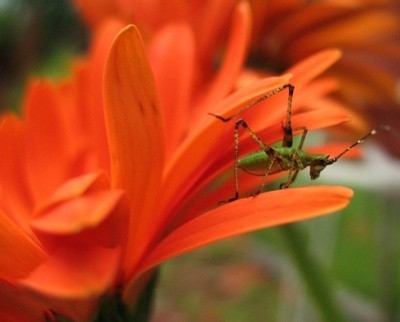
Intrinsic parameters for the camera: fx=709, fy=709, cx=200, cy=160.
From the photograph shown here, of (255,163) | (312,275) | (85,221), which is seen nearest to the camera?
(85,221)

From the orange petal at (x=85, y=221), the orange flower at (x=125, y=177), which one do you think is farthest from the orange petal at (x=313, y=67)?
the orange petal at (x=85, y=221)

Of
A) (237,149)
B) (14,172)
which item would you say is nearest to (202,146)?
(237,149)

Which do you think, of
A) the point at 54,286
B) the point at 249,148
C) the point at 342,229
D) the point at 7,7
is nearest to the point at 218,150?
the point at 249,148

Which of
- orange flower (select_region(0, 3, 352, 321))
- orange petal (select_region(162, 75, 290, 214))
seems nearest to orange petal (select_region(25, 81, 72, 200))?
orange flower (select_region(0, 3, 352, 321))

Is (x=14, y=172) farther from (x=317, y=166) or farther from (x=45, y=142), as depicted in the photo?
(x=317, y=166)

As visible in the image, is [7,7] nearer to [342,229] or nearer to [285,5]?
[342,229]
